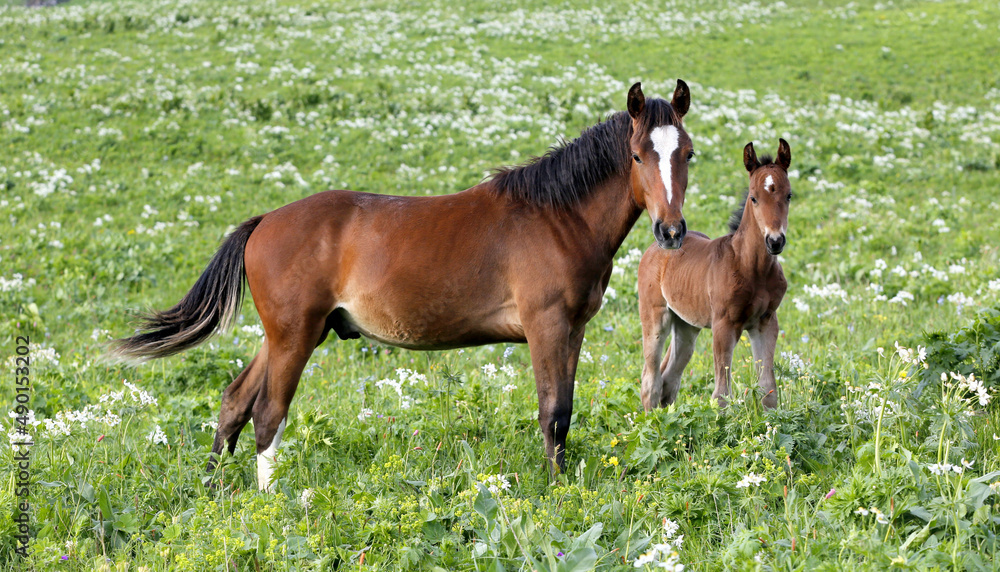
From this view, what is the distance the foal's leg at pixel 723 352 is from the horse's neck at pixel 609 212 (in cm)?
122

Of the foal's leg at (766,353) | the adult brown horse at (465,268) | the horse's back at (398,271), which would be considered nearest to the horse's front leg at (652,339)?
the foal's leg at (766,353)

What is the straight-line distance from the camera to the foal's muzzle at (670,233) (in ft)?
15.4

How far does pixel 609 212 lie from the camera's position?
5.33 metres

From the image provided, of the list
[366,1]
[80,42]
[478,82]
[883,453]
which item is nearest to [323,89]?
[478,82]

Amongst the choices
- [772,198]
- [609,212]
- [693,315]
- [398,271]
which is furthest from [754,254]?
[398,271]

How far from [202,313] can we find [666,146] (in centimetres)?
354

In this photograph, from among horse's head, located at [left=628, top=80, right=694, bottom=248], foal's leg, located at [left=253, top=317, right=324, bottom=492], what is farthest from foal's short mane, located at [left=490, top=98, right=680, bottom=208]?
foal's leg, located at [left=253, top=317, right=324, bottom=492]

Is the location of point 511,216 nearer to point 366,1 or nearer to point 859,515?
point 859,515

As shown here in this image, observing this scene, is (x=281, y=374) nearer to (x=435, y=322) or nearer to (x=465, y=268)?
(x=435, y=322)

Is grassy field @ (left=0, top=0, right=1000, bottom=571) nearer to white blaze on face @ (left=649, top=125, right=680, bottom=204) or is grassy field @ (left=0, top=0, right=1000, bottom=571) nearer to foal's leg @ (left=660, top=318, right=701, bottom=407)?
foal's leg @ (left=660, top=318, right=701, bottom=407)

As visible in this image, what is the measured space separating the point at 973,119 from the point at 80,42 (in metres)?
26.8

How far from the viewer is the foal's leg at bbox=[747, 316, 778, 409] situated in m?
5.90

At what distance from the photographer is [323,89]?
20688 millimetres

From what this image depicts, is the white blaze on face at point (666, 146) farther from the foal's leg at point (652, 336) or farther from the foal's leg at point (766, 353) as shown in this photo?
the foal's leg at point (652, 336)
